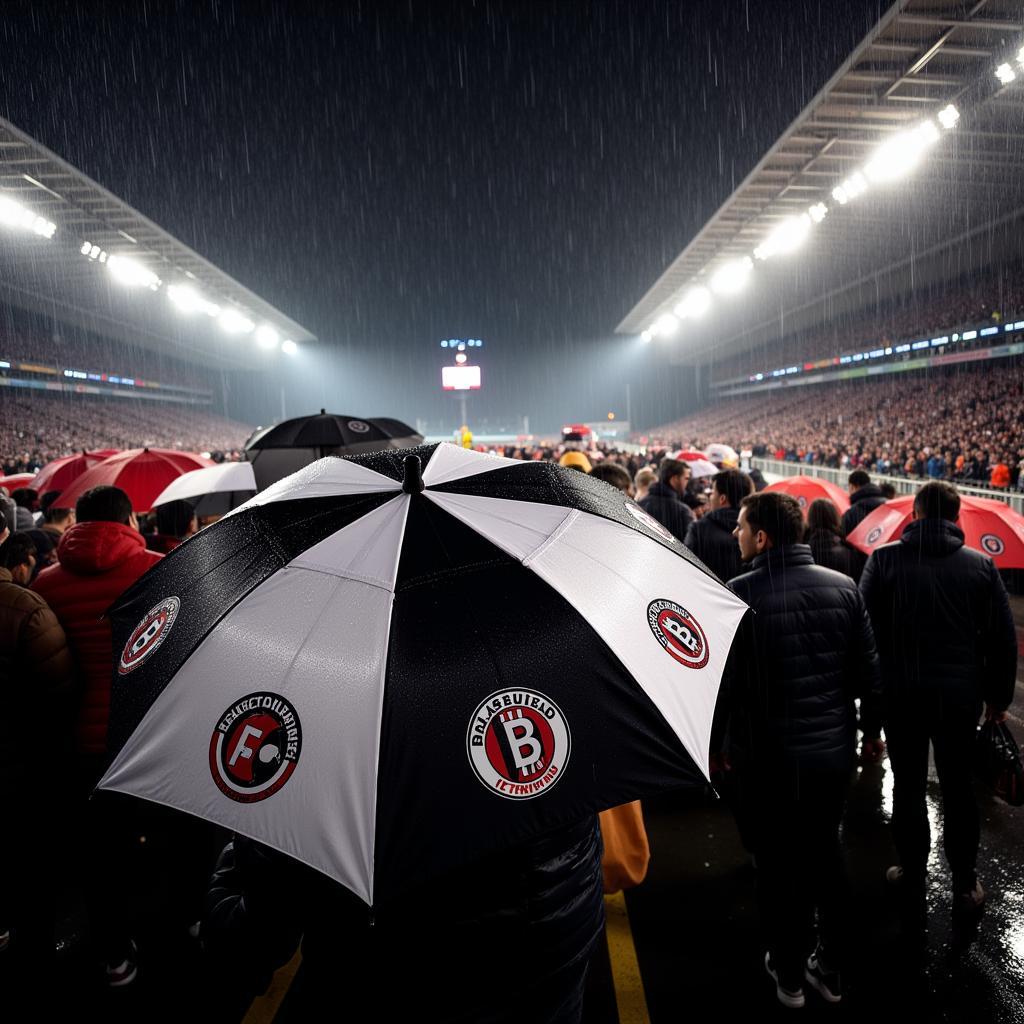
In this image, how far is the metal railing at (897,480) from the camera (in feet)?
41.5

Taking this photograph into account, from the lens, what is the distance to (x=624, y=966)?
10.7ft

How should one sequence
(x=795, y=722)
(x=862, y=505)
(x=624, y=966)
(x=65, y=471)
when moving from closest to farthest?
(x=795, y=722) → (x=624, y=966) → (x=862, y=505) → (x=65, y=471)

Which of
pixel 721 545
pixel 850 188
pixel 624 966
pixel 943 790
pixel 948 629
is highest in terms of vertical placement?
pixel 850 188

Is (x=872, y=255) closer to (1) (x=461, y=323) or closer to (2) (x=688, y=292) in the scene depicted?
(2) (x=688, y=292)

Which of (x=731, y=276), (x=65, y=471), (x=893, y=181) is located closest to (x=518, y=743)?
(x=65, y=471)

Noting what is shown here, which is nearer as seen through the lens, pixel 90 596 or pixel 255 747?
pixel 255 747

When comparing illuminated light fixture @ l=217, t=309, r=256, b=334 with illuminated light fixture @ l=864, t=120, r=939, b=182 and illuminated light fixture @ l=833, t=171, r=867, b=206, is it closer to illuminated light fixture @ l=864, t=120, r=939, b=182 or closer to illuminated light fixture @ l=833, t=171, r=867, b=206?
illuminated light fixture @ l=833, t=171, r=867, b=206

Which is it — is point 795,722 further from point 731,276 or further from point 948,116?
point 731,276

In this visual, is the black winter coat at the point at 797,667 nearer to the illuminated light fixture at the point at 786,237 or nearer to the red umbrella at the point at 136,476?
the red umbrella at the point at 136,476

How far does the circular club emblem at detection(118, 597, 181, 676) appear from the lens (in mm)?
1563

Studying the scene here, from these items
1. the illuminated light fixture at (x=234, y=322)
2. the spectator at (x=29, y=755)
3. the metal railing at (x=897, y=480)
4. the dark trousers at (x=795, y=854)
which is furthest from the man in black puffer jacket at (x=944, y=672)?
the illuminated light fixture at (x=234, y=322)

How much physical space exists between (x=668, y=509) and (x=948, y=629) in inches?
117

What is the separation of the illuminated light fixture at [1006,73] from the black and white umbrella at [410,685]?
750 inches

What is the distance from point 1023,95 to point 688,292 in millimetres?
29145
